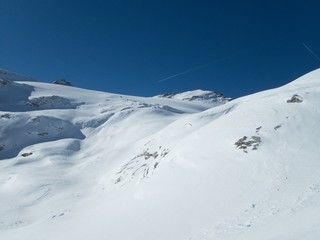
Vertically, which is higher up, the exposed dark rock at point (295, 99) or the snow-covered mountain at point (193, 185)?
the exposed dark rock at point (295, 99)

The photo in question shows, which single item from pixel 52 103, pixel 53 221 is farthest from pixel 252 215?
pixel 52 103

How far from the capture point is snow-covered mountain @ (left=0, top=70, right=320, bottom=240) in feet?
42.9

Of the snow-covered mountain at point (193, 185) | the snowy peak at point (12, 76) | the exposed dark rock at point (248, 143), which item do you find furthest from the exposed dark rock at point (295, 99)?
the snowy peak at point (12, 76)

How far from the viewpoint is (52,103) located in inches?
2662

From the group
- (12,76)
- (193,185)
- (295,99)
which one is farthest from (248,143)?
(12,76)

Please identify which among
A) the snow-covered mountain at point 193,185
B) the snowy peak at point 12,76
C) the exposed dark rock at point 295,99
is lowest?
the snow-covered mountain at point 193,185

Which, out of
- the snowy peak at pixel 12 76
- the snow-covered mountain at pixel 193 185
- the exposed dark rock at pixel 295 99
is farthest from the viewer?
the snowy peak at pixel 12 76

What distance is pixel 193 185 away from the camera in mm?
17734

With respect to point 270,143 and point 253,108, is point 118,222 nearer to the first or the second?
point 270,143

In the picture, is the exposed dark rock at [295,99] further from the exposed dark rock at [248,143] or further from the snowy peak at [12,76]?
the snowy peak at [12,76]

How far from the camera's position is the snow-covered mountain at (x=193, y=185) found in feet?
42.9

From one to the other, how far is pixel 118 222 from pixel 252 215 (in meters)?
7.13

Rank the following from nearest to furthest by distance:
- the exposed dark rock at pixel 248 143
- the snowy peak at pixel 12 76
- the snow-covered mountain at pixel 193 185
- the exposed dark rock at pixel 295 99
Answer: the snow-covered mountain at pixel 193 185, the exposed dark rock at pixel 248 143, the exposed dark rock at pixel 295 99, the snowy peak at pixel 12 76

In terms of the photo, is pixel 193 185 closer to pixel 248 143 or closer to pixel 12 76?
pixel 248 143
